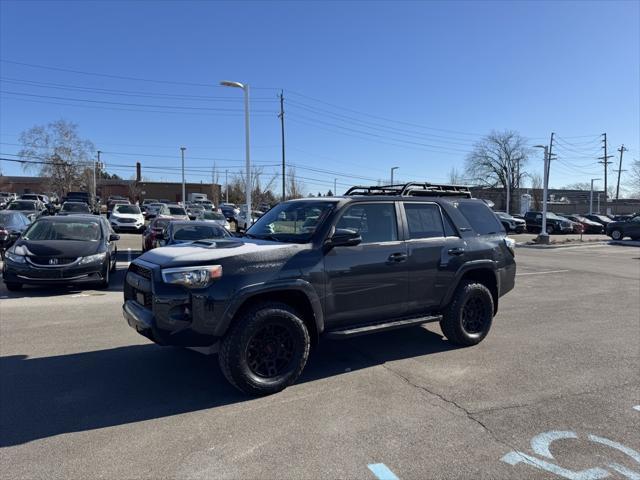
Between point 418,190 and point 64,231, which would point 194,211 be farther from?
point 418,190

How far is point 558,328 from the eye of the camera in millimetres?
6949

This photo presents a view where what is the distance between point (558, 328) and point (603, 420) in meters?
3.32

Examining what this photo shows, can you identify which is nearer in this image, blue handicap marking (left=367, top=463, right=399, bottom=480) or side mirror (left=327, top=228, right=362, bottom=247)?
blue handicap marking (left=367, top=463, right=399, bottom=480)

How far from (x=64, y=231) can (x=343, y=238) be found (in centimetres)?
773

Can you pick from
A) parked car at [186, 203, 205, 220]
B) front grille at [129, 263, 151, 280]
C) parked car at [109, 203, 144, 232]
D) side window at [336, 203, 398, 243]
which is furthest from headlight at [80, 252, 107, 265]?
parked car at [186, 203, 205, 220]

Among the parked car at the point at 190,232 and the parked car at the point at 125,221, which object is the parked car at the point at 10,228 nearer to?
the parked car at the point at 190,232

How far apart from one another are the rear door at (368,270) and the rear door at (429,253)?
0.15 m

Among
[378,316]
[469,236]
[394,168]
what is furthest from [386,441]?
[394,168]

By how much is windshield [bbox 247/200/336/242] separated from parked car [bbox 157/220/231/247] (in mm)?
6179

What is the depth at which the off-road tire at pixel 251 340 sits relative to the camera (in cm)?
407

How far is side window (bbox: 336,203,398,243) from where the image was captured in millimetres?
4973

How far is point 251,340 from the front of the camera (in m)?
4.21

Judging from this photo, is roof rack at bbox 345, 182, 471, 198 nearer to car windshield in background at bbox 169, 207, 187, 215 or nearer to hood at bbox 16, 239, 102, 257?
hood at bbox 16, 239, 102, 257

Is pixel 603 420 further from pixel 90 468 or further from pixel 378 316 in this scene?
pixel 90 468
